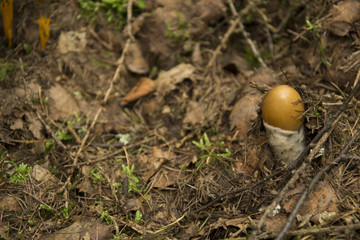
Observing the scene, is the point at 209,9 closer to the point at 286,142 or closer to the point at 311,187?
the point at 286,142

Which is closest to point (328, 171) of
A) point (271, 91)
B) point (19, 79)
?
point (271, 91)

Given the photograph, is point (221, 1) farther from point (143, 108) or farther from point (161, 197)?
point (161, 197)

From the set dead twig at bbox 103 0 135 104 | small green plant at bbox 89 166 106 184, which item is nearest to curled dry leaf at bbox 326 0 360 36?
dead twig at bbox 103 0 135 104

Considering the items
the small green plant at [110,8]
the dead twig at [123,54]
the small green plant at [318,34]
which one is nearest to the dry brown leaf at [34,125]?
the dead twig at [123,54]

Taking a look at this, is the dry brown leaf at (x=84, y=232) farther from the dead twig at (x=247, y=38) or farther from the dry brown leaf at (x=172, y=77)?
the dead twig at (x=247, y=38)

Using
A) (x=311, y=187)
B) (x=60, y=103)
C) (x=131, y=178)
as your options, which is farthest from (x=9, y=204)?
(x=311, y=187)
